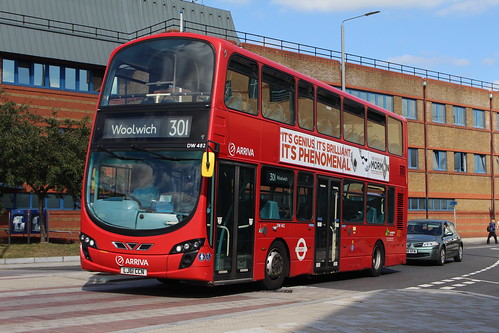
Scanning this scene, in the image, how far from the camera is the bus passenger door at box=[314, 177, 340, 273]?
15508 mm

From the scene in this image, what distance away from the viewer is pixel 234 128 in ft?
40.3

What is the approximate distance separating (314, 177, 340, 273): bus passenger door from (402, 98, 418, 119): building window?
37.4m

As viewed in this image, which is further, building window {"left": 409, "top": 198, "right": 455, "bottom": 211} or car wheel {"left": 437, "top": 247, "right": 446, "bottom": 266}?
building window {"left": 409, "top": 198, "right": 455, "bottom": 211}

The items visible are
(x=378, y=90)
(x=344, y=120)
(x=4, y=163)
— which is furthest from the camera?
(x=378, y=90)

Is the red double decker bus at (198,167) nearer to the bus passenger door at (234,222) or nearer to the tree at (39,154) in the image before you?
the bus passenger door at (234,222)

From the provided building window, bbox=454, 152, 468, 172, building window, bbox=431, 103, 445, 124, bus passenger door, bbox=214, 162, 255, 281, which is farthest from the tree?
building window, bbox=454, 152, 468, 172

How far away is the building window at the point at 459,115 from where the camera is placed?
185ft

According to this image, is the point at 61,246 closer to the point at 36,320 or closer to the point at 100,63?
the point at 100,63

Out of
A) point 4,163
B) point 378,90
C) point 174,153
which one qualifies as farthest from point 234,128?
point 378,90

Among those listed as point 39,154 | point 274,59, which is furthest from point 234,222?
point 274,59

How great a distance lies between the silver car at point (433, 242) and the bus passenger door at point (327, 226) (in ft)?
27.3

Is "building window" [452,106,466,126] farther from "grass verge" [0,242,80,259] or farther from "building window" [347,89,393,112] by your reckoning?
"grass verge" [0,242,80,259]

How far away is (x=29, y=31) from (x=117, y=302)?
88.6 ft

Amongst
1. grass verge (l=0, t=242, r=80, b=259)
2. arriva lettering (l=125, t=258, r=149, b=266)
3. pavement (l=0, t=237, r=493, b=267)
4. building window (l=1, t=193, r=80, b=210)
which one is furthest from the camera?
building window (l=1, t=193, r=80, b=210)
